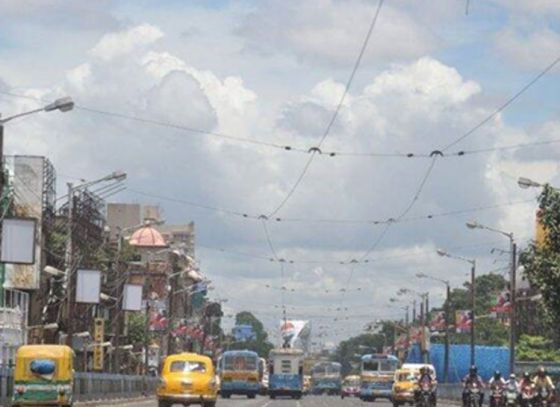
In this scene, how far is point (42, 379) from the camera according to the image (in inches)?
1839

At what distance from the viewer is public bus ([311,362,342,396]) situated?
148m

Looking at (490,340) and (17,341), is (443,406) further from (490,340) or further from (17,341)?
(490,340)

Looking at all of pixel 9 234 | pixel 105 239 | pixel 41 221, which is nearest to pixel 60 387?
pixel 9 234

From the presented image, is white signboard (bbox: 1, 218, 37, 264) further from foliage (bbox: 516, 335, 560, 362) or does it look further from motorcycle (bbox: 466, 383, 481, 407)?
foliage (bbox: 516, 335, 560, 362)

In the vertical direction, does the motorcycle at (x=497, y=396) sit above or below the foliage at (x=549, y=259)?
below

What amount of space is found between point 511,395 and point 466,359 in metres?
59.7

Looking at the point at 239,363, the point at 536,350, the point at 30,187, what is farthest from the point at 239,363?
the point at 536,350

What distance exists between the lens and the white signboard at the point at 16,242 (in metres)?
65.5

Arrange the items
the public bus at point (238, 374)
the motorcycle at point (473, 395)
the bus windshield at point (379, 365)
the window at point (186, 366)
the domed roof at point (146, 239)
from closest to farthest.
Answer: the window at point (186, 366), the motorcycle at point (473, 395), the public bus at point (238, 374), the bus windshield at point (379, 365), the domed roof at point (146, 239)

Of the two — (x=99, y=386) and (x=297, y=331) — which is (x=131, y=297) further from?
(x=297, y=331)

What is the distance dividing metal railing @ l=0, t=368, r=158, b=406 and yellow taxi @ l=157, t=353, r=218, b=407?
5.42 meters

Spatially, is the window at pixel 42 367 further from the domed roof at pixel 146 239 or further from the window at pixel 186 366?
the domed roof at pixel 146 239

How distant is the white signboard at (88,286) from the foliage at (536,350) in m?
57.7

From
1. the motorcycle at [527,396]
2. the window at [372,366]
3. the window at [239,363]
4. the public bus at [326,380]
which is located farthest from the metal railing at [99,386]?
the public bus at [326,380]
